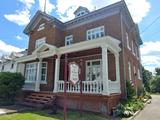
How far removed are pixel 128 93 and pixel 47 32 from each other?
11242 millimetres

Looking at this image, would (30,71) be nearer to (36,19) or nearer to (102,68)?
(36,19)

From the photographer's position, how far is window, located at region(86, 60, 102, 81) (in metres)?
13.2

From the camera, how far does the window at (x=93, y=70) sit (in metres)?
13.2

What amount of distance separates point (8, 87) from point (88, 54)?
24.6ft

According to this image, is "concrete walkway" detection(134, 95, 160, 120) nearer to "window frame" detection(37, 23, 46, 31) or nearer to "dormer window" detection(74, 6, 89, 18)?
"dormer window" detection(74, 6, 89, 18)

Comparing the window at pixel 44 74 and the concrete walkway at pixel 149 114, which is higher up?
the window at pixel 44 74

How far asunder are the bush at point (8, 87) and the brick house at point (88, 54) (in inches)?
66.6

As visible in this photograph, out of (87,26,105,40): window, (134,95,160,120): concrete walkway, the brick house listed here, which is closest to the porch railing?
the brick house

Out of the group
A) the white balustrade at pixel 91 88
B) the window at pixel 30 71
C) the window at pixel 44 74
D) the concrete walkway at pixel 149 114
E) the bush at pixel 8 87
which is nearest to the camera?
the concrete walkway at pixel 149 114

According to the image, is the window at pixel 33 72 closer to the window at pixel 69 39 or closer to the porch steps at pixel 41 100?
the porch steps at pixel 41 100

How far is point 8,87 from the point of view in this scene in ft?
41.5

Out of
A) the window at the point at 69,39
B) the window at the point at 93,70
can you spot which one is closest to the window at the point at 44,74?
the window at the point at 69,39

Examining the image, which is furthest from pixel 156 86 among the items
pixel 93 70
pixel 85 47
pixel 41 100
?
pixel 41 100

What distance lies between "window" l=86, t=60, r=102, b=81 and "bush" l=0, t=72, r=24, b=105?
643cm
